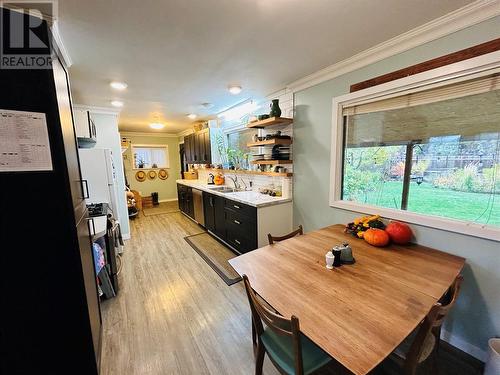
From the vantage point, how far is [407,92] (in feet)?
5.89

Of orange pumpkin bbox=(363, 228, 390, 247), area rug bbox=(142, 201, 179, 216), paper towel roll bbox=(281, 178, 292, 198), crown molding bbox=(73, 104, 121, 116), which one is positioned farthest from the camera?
area rug bbox=(142, 201, 179, 216)

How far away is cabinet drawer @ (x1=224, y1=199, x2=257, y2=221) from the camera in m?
2.74

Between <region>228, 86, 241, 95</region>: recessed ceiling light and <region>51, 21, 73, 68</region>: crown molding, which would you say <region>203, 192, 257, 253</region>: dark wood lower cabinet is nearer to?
<region>228, 86, 241, 95</region>: recessed ceiling light

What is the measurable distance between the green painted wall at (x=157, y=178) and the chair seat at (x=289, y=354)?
695 centimetres

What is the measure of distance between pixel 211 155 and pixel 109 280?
3.14m

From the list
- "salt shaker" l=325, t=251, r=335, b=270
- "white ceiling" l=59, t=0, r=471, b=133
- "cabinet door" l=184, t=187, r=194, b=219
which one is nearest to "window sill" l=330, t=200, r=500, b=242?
"salt shaker" l=325, t=251, r=335, b=270

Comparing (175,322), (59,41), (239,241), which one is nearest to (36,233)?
(175,322)

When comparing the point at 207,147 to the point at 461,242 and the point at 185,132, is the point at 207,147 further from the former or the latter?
the point at 461,242

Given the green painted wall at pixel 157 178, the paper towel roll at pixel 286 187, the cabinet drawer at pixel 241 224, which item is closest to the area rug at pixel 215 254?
the cabinet drawer at pixel 241 224

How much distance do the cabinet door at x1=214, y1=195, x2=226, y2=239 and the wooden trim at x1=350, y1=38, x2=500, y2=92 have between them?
8.21ft

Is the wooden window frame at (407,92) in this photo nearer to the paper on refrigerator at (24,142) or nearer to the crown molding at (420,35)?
the crown molding at (420,35)

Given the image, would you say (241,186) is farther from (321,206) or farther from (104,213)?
(104,213)

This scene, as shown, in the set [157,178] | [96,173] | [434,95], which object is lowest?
[157,178]

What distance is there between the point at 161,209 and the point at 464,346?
6.52 meters
